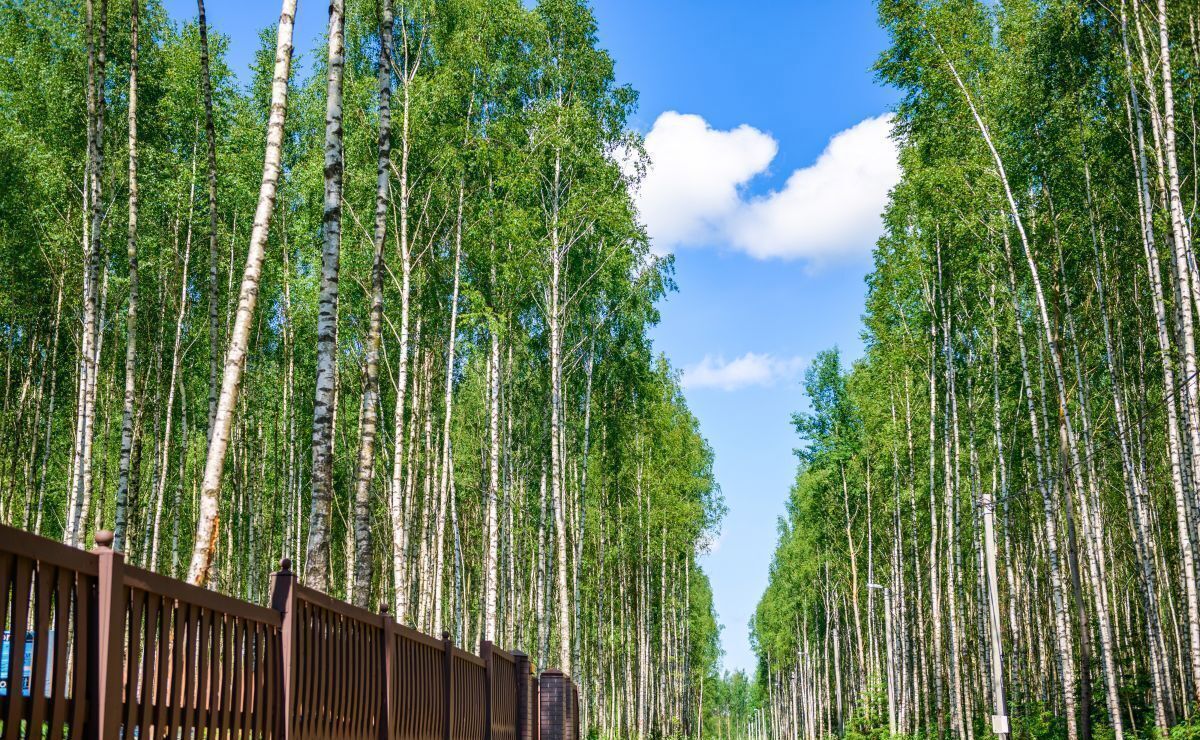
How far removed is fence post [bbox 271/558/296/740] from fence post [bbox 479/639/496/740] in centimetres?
583

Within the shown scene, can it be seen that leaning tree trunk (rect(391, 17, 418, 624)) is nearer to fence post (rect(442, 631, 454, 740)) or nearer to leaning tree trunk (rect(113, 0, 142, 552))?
leaning tree trunk (rect(113, 0, 142, 552))

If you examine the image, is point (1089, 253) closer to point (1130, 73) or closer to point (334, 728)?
point (1130, 73)

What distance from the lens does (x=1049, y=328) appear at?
634 inches

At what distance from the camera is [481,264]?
20469 millimetres

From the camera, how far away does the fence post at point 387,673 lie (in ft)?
20.7

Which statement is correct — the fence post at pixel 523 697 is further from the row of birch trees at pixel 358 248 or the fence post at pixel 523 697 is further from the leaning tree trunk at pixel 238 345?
the leaning tree trunk at pixel 238 345

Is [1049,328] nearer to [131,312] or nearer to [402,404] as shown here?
[402,404]

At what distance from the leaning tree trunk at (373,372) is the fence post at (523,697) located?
248 cm

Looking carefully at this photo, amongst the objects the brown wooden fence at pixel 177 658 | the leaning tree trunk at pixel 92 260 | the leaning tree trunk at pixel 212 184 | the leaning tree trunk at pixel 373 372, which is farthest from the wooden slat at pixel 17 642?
the leaning tree trunk at pixel 92 260

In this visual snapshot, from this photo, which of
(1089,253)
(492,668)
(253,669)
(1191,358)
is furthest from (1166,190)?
(253,669)

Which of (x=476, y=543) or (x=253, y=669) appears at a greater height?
(x=476, y=543)

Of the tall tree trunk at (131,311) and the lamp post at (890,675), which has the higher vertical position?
the tall tree trunk at (131,311)

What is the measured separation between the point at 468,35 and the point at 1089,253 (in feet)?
40.3

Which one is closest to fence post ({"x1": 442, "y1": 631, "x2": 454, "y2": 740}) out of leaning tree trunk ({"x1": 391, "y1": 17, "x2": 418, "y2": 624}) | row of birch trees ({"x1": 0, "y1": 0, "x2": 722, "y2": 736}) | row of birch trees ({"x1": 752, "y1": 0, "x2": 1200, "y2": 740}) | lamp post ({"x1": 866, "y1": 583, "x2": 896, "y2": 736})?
leaning tree trunk ({"x1": 391, "y1": 17, "x2": 418, "y2": 624})
